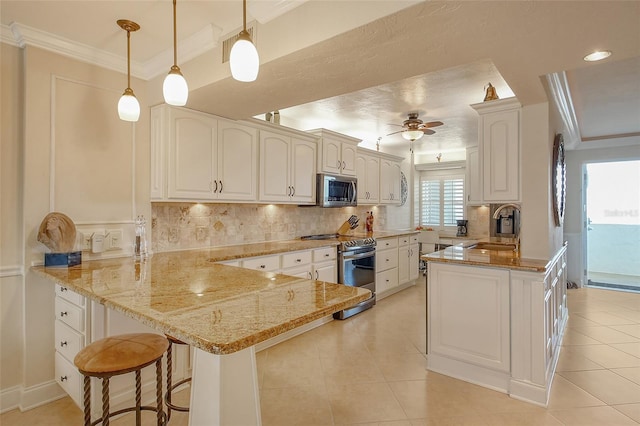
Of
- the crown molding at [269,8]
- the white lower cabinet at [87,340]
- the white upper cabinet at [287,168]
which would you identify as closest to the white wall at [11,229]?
the white lower cabinet at [87,340]

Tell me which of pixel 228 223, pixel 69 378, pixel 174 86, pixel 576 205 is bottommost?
pixel 69 378

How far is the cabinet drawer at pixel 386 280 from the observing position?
190 inches

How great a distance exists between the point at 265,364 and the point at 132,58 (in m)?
2.78

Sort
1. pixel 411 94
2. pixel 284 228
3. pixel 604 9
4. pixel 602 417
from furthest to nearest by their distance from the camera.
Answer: pixel 284 228, pixel 411 94, pixel 602 417, pixel 604 9

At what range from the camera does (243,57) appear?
4.38ft

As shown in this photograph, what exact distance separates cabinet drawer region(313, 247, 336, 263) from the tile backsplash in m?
0.67

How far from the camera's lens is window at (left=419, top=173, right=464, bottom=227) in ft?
22.6

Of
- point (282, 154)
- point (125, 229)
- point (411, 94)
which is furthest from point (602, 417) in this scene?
point (125, 229)

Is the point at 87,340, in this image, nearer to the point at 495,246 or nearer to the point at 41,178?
the point at 41,178

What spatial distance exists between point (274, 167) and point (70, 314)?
2.26 m

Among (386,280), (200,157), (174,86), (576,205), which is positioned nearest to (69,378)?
(200,157)

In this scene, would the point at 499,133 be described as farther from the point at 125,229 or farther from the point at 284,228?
the point at 125,229

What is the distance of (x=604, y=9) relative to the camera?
1.41 meters

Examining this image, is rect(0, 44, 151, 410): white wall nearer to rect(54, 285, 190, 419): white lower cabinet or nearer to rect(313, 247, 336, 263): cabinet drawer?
rect(54, 285, 190, 419): white lower cabinet
